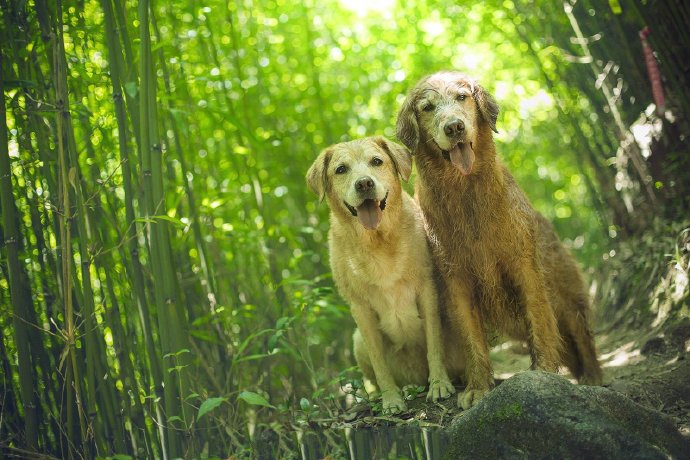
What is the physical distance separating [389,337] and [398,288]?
0.37 m

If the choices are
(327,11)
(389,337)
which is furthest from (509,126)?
(389,337)

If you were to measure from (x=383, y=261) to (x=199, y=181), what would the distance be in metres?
1.66

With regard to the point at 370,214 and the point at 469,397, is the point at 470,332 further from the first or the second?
the point at 370,214

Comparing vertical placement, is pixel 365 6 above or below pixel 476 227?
above

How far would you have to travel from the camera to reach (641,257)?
18.9 feet

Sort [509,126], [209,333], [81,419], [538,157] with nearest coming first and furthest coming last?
1. [81,419]
2. [209,333]
3. [509,126]
4. [538,157]

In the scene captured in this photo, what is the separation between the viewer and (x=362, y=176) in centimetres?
406

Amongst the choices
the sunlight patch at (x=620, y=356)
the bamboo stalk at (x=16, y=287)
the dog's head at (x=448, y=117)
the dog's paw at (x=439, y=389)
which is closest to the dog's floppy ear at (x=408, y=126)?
the dog's head at (x=448, y=117)

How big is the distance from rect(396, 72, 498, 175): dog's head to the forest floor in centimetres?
128

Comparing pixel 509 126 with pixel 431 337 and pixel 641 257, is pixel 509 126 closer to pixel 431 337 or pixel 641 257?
pixel 641 257

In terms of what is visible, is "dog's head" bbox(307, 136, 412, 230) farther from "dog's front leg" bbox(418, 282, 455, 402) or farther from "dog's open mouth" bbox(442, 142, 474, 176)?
"dog's front leg" bbox(418, 282, 455, 402)

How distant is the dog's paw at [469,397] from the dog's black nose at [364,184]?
1.17 m

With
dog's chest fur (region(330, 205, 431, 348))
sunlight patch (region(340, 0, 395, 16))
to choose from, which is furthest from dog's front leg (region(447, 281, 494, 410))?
sunlight patch (region(340, 0, 395, 16))

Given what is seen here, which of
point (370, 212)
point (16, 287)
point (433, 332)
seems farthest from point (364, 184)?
point (16, 287)
